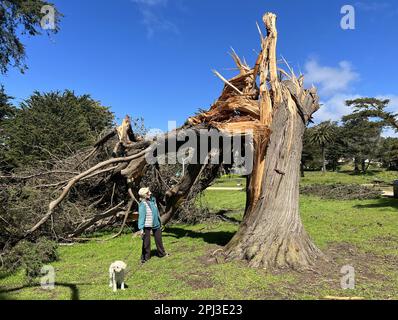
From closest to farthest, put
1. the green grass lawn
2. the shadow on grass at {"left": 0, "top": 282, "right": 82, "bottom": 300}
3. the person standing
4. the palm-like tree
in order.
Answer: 1. the shadow on grass at {"left": 0, "top": 282, "right": 82, "bottom": 300}
2. the person standing
3. the green grass lawn
4. the palm-like tree

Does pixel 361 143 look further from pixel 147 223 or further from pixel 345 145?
pixel 147 223

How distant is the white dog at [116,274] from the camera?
4.75 meters

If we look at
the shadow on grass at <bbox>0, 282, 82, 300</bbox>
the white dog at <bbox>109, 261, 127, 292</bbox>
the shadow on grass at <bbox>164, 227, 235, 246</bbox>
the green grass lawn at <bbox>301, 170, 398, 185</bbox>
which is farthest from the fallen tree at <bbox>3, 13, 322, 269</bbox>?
the green grass lawn at <bbox>301, 170, 398, 185</bbox>

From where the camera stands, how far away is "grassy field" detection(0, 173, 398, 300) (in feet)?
15.1

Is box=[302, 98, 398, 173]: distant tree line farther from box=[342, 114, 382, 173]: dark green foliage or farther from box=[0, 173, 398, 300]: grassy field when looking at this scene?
box=[0, 173, 398, 300]: grassy field

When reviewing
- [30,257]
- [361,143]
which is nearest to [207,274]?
[30,257]

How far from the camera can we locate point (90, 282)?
531 cm

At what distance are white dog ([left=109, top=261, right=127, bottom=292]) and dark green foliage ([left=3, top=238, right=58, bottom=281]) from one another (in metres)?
1.63

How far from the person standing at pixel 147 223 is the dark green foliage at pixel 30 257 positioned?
1790 mm

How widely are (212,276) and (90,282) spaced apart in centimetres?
187

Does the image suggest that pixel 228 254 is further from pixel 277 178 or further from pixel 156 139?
pixel 156 139

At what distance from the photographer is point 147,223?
659 cm

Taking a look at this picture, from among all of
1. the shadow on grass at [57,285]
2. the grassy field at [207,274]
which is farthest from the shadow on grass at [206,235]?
the shadow on grass at [57,285]

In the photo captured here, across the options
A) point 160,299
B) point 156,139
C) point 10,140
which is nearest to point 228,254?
point 160,299
